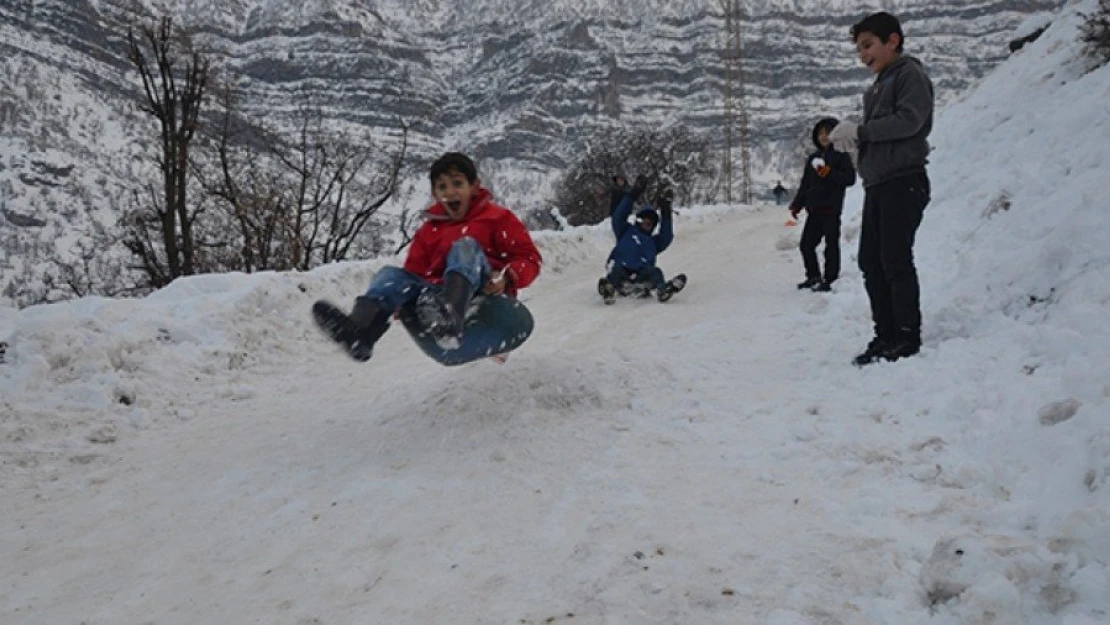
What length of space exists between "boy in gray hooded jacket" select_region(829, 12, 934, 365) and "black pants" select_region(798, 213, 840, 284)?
2697 millimetres

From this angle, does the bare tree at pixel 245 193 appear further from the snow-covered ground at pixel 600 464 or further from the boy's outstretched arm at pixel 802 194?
the boy's outstretched arm at pixel 802 194

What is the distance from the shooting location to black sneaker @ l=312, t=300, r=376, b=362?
132 inches

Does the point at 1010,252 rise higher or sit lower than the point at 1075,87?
lower

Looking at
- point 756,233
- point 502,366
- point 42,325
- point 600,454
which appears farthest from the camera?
point 756,233

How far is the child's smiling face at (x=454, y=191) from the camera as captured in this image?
13.1 ft

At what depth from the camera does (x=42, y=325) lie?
4.39 metres

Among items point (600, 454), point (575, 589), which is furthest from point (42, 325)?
point (575, 589)

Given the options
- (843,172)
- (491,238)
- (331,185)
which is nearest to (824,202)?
(843,172)

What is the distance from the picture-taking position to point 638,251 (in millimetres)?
8234

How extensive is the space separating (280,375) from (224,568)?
3.06m

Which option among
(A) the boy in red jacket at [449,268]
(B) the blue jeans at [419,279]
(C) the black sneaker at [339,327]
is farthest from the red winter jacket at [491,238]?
(C) the black sneaker at [339,327]

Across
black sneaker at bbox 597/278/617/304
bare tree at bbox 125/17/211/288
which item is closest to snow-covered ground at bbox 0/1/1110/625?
black sneaker at bbox 597/278/617/304

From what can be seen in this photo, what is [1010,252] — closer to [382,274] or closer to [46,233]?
[382,274]

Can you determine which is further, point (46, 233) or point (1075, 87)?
point (46, 233)
